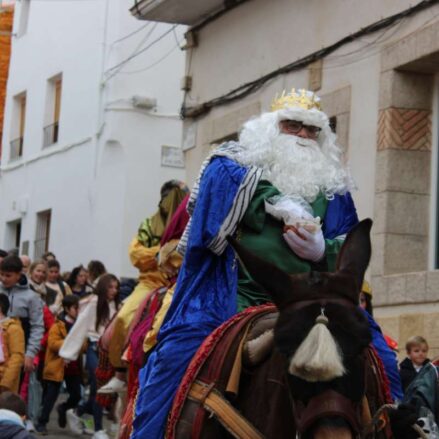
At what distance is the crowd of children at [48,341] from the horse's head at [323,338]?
7517 mm

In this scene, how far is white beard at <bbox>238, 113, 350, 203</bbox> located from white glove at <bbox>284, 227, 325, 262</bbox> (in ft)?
1.41

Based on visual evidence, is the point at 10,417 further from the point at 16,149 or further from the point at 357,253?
the point at 16,149

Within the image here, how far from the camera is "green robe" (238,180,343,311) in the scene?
6309 millimetres

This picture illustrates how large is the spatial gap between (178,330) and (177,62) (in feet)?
66.9

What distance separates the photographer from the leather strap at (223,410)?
549 centimetres

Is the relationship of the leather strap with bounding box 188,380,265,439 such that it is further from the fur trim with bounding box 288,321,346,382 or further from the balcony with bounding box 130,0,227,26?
the balcony with bounding box 130,0,227,26

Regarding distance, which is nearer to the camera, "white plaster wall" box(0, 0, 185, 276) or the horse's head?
the horse's head

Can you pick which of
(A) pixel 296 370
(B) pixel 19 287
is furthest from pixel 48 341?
(A) pixel 296 370

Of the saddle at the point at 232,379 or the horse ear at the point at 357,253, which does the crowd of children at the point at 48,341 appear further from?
the horse ear at the point at 357,253

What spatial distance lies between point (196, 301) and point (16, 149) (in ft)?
80.9

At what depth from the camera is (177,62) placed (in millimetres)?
26359

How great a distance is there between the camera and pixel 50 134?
2878 cm

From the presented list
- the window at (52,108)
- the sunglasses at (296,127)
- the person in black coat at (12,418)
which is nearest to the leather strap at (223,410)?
the sunglasses at (296,127)

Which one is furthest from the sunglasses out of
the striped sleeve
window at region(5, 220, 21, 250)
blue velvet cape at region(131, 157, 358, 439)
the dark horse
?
window at region(5, 220, 21, 250)
